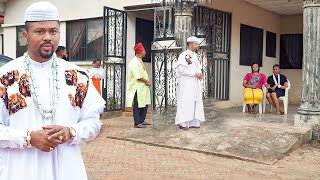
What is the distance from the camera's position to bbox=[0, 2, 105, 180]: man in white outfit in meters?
2.14

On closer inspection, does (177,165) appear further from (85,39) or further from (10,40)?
(10,40)

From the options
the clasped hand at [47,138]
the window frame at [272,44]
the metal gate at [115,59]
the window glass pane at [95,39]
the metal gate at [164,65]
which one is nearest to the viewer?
the clasped hand at [47,138]

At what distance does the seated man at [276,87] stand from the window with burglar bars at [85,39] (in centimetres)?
498

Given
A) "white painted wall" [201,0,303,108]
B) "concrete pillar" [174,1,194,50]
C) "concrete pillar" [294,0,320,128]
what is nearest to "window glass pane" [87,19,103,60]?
"white painted wall" [201,0,303,108]

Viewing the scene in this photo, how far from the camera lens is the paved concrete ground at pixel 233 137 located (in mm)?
6734

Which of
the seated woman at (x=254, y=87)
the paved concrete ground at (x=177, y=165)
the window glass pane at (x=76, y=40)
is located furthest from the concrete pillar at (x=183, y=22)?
the window glass pane at (x=76, y=40)

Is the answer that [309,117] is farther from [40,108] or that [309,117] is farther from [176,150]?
[40,108]

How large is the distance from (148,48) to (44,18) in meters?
10.2

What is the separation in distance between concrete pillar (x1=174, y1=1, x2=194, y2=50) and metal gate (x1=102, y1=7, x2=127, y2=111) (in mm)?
2476

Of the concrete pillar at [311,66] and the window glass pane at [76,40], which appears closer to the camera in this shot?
the concrete pillar at [311,66]

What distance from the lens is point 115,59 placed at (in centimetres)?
1145

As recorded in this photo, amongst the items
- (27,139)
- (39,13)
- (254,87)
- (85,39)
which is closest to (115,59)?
(85,39)

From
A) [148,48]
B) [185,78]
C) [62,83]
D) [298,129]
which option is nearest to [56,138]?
[62,83]

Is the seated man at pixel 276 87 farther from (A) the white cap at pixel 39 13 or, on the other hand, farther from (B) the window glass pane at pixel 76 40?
(A) the white cap at pixel 39 13
